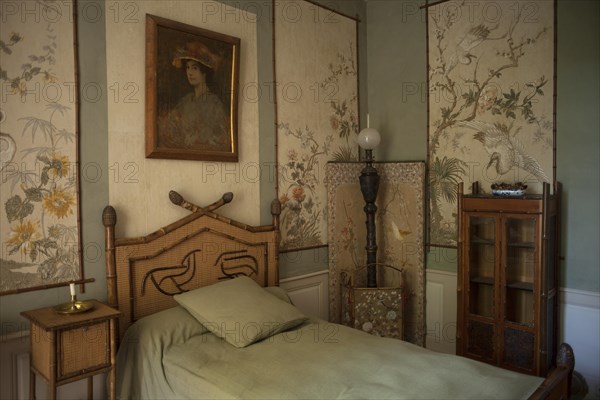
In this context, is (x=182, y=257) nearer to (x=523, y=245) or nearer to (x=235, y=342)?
(x=235, y=342)

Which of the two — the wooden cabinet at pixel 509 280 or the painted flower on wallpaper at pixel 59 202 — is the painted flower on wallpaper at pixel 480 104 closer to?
the wooden cabinet at pixel 509 280

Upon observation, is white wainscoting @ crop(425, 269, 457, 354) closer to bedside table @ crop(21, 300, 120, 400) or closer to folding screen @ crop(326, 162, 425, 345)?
folding screen @ crop(326, 162, 425, 345)

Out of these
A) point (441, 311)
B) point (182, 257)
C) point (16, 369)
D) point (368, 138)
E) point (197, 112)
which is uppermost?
point (197, 112)

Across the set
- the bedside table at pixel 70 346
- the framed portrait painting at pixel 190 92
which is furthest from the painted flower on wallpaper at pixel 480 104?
the bedside table at pixel 70 346

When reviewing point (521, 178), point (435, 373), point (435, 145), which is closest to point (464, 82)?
point (435, 145)

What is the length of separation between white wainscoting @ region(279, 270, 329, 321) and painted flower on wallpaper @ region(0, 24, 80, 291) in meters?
1.46

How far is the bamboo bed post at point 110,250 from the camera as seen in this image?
2.39 m

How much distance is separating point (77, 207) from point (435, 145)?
247cm

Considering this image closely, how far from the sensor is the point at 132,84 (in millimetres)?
2559

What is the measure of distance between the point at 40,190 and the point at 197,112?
950mm

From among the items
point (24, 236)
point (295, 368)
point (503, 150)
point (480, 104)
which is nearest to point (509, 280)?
point (503, 150)

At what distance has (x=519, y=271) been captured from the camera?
116 inches

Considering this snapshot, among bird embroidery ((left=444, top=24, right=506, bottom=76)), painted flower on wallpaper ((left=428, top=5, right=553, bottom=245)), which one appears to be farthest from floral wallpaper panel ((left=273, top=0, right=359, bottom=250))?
bird embroidery ((left=444, top=24, right=506, bottom=76))

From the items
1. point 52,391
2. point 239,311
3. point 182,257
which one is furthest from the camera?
point 182,257
